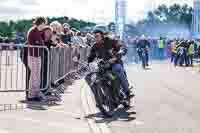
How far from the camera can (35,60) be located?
40.8 feet

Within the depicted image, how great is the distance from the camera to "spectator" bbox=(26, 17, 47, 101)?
40.6 feet

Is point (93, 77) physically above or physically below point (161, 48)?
below

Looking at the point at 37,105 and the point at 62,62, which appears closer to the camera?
the point at 37,105

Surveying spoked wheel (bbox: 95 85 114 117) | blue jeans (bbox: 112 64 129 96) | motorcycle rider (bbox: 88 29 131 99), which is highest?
motorcycle rider (bbox: 88 29 131 99)

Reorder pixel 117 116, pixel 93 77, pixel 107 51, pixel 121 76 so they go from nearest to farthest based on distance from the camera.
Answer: pixel 93 77 < pixel 117 116 < pixel 107 51 < pixel 121 76

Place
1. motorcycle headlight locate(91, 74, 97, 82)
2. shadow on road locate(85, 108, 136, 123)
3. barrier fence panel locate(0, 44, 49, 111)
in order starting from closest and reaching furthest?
shadow on road locate(85, 108, 136, 123)
motorcycle headlight locate(91, 74, 97, 82)
barrier fence panel locate(0, 44, 49, 111)

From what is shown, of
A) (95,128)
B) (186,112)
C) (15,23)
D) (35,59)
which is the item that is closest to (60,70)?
(35,59)

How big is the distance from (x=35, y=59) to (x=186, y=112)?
3.56 m

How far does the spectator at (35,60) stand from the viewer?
1238 cm

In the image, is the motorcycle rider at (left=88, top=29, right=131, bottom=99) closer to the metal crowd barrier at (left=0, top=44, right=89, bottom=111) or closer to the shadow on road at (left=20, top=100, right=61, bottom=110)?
the metal crowd barrier at (left=0, top=44, right=89, bottom=111)

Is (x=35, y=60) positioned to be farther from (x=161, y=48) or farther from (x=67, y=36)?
(x=161, y=48)

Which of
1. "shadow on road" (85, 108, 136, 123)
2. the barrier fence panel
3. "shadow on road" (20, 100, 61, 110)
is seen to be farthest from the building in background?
"shadow on road" (85, 108, 136, 123)

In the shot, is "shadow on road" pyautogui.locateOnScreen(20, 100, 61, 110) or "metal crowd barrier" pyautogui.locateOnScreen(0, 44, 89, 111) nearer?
"shadow on road" pyautogui.locateOnScreen(20, 100, 61, 110)

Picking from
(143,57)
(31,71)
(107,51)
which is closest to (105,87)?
(107,51)
